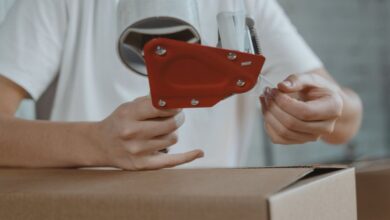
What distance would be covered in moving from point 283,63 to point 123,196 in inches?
24.2

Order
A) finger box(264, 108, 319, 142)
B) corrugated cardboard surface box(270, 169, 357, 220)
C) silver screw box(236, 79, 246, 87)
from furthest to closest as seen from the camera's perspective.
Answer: finger box(264, 108, 319, 142), silver screw box(236, 79, 246, 87), corrugated cardboard surface box(270, 169, 357, 220)

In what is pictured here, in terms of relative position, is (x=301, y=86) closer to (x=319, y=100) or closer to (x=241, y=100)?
(x=319, y=100)

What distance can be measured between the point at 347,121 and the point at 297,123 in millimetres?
313

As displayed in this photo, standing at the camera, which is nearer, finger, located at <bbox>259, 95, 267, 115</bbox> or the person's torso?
finger, located at <bbox>259, 95, 267, 115</bbox>

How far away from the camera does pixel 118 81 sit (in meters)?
0.93

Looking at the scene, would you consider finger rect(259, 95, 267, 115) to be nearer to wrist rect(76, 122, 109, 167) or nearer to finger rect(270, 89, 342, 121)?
finger rect(270, 89, 342, 121)

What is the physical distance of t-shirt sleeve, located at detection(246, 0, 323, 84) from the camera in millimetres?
1001

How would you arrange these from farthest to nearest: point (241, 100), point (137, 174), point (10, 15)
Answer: point (241, 100) → point (10, 15) → point (137, 174)

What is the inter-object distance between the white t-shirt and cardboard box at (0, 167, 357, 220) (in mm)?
325

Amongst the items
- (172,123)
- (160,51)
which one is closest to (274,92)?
(172,123)

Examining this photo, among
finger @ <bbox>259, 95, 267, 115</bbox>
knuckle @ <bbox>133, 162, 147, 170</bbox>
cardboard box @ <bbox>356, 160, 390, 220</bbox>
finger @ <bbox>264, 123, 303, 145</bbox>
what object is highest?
finger @ <bbox>259, 95, 267, 115</bbox>

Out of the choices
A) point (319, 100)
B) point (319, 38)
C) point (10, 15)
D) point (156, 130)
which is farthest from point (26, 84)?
point (319, 38)

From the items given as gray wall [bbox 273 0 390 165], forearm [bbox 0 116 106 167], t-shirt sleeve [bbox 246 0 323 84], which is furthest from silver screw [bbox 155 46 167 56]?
gray wall [bbox 273 0 390 165]

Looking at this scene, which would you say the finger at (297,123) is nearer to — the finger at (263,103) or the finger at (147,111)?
the finger at (263,103)
